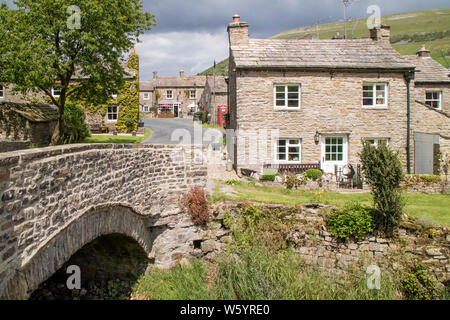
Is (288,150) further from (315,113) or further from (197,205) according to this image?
A: (197,205)

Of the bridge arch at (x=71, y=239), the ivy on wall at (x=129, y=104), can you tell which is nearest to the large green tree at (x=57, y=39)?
the bridge arch at (x=71, y=239)

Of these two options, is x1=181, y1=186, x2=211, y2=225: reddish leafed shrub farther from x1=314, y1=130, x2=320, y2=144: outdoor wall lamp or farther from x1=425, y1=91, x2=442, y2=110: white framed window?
x1=425, y1=91, x2=442, y2=110: white framed window

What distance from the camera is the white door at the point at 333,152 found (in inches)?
742

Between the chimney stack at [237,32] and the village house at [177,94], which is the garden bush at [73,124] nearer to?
the chimney stack at [237,32]

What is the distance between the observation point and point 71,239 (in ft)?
22.0

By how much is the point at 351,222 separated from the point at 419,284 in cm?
265

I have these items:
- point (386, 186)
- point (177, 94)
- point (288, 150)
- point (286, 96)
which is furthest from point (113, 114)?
point (177, 94)

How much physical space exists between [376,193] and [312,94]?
30.8 feet

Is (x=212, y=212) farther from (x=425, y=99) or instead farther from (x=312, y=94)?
(x=425, y=99)

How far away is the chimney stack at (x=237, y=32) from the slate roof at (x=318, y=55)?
42 centimetres

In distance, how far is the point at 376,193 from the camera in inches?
425

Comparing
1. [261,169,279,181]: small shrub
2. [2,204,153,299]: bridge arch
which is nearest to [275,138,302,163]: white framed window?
[261,169,279,181]: small shrub

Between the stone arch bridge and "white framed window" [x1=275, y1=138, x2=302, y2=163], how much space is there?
302 inches

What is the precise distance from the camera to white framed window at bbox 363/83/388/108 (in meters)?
19.2
